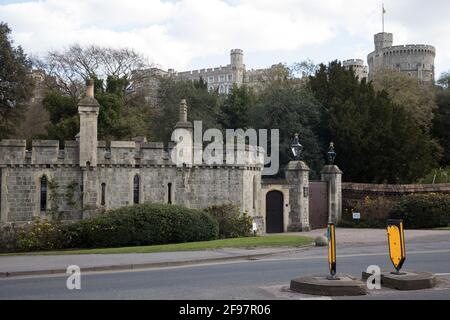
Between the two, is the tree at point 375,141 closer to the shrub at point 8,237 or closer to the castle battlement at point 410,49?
the shrub at point 8,237

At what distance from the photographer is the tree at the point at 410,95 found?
45375 millimetres

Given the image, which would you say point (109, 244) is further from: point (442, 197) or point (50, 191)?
point (442, 197)

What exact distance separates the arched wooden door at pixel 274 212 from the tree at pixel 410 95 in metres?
19.7

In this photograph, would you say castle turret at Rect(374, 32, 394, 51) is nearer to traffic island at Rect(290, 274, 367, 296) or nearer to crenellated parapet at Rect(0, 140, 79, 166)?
crenellated parapet at Rect(0, 140, 79, 166)

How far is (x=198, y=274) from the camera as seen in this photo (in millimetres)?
12734

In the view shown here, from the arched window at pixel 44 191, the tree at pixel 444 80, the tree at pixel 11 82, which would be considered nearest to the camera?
the arched window at pixel 44 191

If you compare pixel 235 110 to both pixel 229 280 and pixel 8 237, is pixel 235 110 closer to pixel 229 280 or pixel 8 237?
pixel 8 237

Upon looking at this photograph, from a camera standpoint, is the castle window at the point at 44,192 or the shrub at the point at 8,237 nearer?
the shrub at the point at 8,237

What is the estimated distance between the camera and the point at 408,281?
10.3 metres

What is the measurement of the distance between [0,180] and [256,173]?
1252cm

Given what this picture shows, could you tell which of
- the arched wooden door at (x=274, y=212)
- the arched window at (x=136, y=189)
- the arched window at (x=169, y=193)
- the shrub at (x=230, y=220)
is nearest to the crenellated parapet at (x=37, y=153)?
the arched window at (x=136, y=189)

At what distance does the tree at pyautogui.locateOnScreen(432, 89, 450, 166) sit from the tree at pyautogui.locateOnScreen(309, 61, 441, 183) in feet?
28.5

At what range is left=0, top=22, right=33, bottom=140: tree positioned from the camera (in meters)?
31.1

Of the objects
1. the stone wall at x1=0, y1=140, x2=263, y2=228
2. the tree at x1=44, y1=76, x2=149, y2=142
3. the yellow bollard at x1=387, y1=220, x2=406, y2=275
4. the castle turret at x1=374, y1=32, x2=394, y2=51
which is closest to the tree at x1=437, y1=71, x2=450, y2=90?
the castle turret at x1=374, y1=32, x2=394, y2=51
